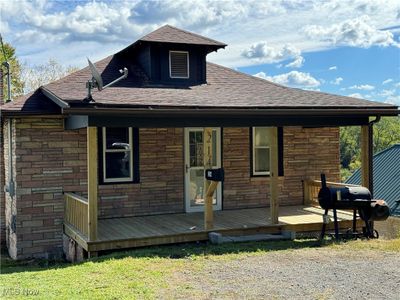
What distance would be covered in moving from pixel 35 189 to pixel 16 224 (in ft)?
2.68

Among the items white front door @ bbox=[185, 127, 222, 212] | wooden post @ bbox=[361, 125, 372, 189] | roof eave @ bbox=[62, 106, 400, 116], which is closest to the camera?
roof eave @ bbox=[62, 106, 400, 116]

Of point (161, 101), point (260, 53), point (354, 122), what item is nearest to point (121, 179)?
point (161, 101)

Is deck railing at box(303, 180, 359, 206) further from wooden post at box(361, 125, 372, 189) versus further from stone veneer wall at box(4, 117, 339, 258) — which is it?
wooden post at box(361, 125, 372, 189)

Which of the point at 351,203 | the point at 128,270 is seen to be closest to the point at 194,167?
the point at 351,203

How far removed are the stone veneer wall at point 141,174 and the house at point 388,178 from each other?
18.0 ft

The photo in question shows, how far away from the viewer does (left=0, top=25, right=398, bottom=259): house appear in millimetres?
8984

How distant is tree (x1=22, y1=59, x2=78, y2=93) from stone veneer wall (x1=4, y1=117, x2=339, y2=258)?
962 inches

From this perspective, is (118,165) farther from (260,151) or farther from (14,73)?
(14,73)

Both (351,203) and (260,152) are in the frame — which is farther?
(260,152)

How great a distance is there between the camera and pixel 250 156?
12180 mm

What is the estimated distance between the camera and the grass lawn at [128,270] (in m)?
6.15

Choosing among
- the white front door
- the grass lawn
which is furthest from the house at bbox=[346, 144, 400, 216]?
the white front door

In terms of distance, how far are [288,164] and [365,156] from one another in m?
2.32

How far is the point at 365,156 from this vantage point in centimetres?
→ 1074
